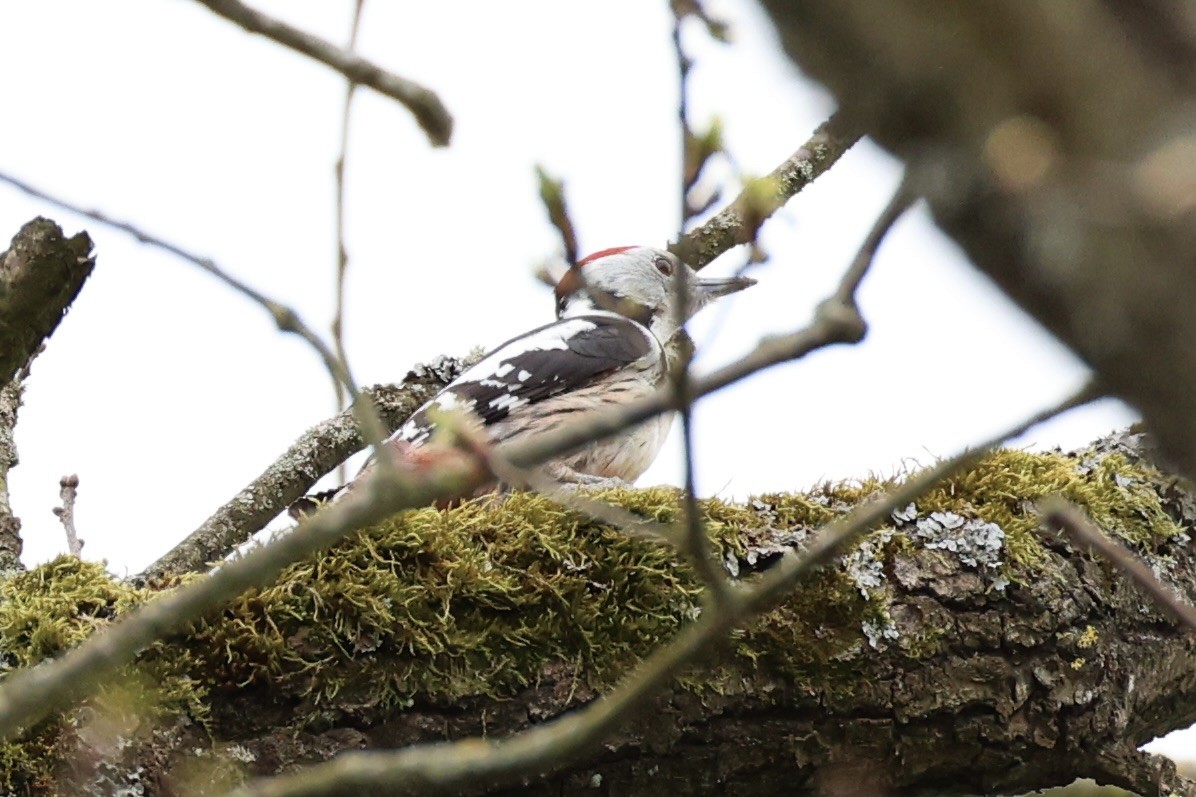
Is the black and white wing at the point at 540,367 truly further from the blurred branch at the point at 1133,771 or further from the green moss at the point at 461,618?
the blurred branch at the point at 1133,771

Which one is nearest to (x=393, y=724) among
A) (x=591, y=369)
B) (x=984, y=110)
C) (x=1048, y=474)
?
(x=1048, y=474)

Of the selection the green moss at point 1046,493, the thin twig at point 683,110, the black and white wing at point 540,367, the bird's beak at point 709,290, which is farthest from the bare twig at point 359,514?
the bird's beak at point 709,290

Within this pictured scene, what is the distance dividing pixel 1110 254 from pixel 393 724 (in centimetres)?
204

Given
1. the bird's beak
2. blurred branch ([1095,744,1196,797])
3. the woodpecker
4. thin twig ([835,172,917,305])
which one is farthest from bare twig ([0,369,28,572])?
the bird's beak

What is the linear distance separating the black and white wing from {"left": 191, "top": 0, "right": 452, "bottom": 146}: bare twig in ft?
8.87

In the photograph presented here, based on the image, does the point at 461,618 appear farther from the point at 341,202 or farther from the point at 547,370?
the point at 547,370

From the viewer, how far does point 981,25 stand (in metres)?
0.74

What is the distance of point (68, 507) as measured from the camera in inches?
147

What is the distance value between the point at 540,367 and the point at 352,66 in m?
3.29

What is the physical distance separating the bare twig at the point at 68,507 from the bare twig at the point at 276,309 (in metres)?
2.07

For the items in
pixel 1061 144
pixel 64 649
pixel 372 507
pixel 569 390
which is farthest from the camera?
pixel 569 390

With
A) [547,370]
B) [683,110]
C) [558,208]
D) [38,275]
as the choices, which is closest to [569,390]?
[547,370]

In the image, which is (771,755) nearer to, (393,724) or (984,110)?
(393,724)

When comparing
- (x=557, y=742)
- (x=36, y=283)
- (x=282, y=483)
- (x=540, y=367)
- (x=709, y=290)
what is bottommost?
(x=557, y=742)
